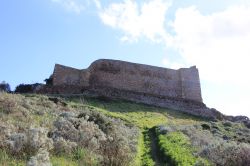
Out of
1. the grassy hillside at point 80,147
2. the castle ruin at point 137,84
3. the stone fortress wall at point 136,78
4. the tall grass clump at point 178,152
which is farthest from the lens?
the stone fortress wall at point 136,78

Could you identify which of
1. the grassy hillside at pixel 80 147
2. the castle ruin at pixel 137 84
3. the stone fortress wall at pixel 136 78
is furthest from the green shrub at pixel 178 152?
the stone fortress wall at pixel 136 78

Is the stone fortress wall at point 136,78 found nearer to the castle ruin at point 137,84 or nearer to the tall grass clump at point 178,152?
the castle ruin at point 137,84

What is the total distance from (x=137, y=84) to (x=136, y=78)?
0.77m

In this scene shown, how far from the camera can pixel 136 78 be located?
65.4 metres

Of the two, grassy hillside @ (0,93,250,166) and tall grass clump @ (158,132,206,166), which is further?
tall grass clump @ (158,132,206,166)

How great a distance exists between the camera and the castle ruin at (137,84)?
58.9 metres

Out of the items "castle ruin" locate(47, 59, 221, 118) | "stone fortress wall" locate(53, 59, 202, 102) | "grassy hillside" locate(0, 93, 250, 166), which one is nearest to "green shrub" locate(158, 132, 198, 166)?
"grassy hillside" locate(0, 93, 250, 166)

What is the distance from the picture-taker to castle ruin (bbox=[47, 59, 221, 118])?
58875mm

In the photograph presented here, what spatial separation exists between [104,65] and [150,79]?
20.9 feet

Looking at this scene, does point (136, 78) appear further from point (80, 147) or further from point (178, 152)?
point (80, 147)

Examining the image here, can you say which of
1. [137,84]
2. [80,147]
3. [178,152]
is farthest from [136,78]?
[80,147]

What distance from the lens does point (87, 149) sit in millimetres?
16016

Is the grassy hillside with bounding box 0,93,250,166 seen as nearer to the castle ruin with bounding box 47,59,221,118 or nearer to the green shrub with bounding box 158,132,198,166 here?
the green shrub with bounding box 158,132,198,166

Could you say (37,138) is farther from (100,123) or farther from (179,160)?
(100,123)
